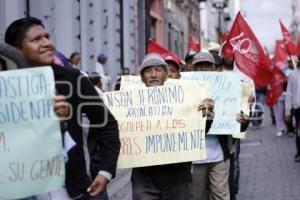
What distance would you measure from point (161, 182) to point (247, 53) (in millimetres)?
3734

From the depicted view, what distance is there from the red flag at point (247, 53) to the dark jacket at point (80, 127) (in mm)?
4381

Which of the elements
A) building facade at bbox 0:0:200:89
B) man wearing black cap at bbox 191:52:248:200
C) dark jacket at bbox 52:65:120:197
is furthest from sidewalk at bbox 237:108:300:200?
dark jacket at bbox 52:65:120:197

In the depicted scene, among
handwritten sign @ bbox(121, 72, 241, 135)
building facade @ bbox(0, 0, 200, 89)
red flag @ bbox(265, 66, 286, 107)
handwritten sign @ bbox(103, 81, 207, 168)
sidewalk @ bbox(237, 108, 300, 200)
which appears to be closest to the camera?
handwritten sign @ bbox(103, 81, 207, 168)

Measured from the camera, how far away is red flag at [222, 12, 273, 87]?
8266mm

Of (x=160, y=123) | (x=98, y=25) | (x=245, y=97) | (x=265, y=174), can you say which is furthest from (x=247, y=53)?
(x=98, y=25)

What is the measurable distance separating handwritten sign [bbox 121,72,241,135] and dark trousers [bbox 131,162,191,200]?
130 cm

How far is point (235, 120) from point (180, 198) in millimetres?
1589

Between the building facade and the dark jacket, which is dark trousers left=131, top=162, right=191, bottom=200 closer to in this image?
the dark jacket

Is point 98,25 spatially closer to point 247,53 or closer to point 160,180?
point 247,53

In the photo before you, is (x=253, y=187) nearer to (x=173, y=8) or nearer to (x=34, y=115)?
(x=34, y=115)

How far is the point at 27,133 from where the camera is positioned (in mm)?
3492

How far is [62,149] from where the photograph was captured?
11.6 ft

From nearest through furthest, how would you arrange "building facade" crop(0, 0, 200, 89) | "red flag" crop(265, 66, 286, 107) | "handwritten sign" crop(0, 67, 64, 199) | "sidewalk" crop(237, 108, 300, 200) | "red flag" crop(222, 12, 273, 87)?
"handwritten sign" crop(0, 67, 64, 199)
"red flag" crop(222, 12, 273, 87)
"sidewalk" crop(237, 108, 300, 200)
"building facade" crop(0, 0, 200, 89)
"red flag" crop(265, 66, 286, 107)

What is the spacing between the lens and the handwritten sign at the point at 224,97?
627cm
